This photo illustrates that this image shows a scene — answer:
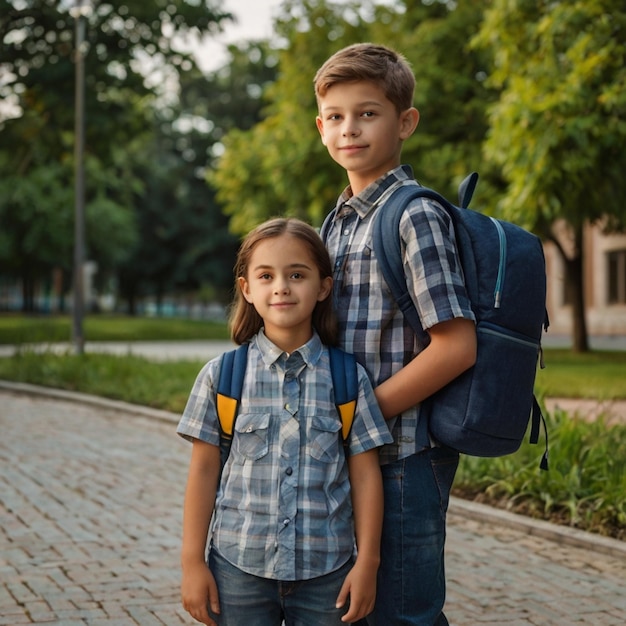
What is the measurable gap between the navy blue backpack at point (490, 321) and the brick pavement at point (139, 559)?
95.7 inches

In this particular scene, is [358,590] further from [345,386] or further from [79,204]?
[79,204]

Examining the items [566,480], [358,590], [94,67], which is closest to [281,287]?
[358,590]

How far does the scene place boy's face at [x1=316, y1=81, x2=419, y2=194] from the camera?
2.45 metres

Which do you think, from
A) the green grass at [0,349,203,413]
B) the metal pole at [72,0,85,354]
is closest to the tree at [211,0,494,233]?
the metal pole at [72,0,85,354]

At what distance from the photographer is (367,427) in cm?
234

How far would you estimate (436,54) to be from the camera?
862 inches

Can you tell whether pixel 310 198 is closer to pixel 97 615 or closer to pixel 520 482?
pixel 520 482

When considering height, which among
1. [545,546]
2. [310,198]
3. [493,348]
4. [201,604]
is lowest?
[545,546]

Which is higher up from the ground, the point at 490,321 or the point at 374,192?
the point at 374,192

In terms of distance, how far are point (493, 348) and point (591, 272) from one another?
1647 inches

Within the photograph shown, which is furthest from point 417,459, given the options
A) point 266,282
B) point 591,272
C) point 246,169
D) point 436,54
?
point 591,272

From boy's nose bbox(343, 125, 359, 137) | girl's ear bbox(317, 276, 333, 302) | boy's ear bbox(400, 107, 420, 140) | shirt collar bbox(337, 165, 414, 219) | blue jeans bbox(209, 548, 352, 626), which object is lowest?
blue jeans bbox(209, 548, 352, 626)

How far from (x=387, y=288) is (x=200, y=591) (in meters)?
0.81

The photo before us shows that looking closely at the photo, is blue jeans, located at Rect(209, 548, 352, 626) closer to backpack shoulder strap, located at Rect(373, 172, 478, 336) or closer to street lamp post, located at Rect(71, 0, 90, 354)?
backpack shoulder strap, located at Rect(373, 172, 478, 336)
